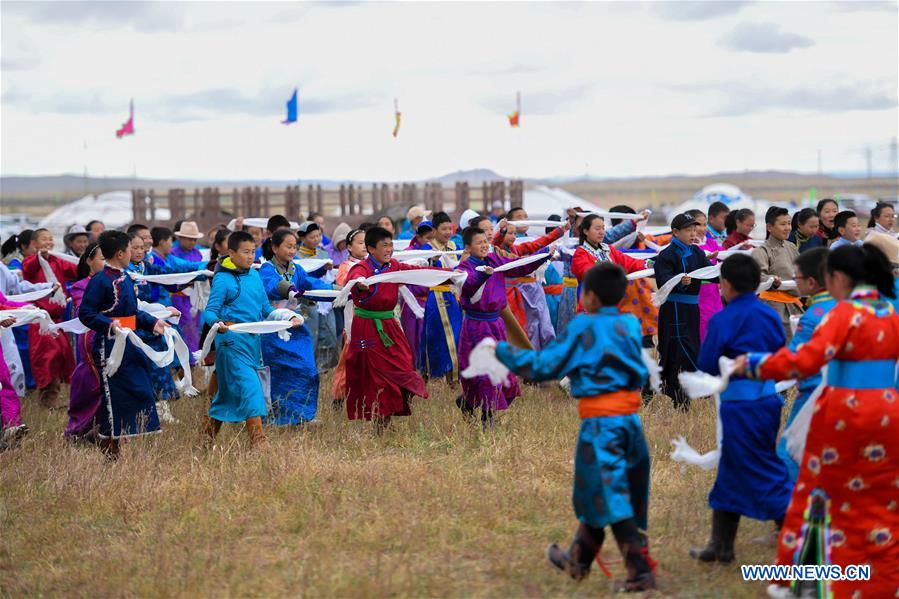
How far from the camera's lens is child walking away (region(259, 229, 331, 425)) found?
9070 millimetres

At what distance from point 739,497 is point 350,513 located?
233 centimetres

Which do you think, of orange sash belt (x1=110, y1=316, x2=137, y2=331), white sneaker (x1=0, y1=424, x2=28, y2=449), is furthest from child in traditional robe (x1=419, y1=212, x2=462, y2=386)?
white sneaker (x1=0, y1=424, x2=28, y2=449)

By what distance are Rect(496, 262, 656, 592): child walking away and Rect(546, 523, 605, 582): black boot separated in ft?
Result: 0.09

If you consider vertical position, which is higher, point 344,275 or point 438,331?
point 344,275

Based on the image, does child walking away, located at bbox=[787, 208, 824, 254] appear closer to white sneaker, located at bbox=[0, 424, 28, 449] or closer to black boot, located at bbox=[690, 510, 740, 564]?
black boot, located at bbox=[690, 510, 740, 564]

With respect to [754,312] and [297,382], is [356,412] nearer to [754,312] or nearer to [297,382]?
[297,382]

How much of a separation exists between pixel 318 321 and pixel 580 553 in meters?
7.56

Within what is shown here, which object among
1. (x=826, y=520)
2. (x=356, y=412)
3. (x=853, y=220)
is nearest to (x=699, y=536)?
(x=826, y=520)

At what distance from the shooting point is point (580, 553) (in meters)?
5.27

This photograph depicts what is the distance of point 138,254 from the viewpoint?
1016 centimetres

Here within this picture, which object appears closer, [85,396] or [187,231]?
[85,396]

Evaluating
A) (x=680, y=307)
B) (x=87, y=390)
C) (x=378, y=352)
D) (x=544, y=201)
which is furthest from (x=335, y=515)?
(x=544, y=201)

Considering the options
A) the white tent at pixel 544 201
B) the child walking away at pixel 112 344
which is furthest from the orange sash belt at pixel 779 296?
the white tent at pixel 544 201

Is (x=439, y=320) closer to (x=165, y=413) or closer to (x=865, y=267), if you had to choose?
(x=165, y=413)
